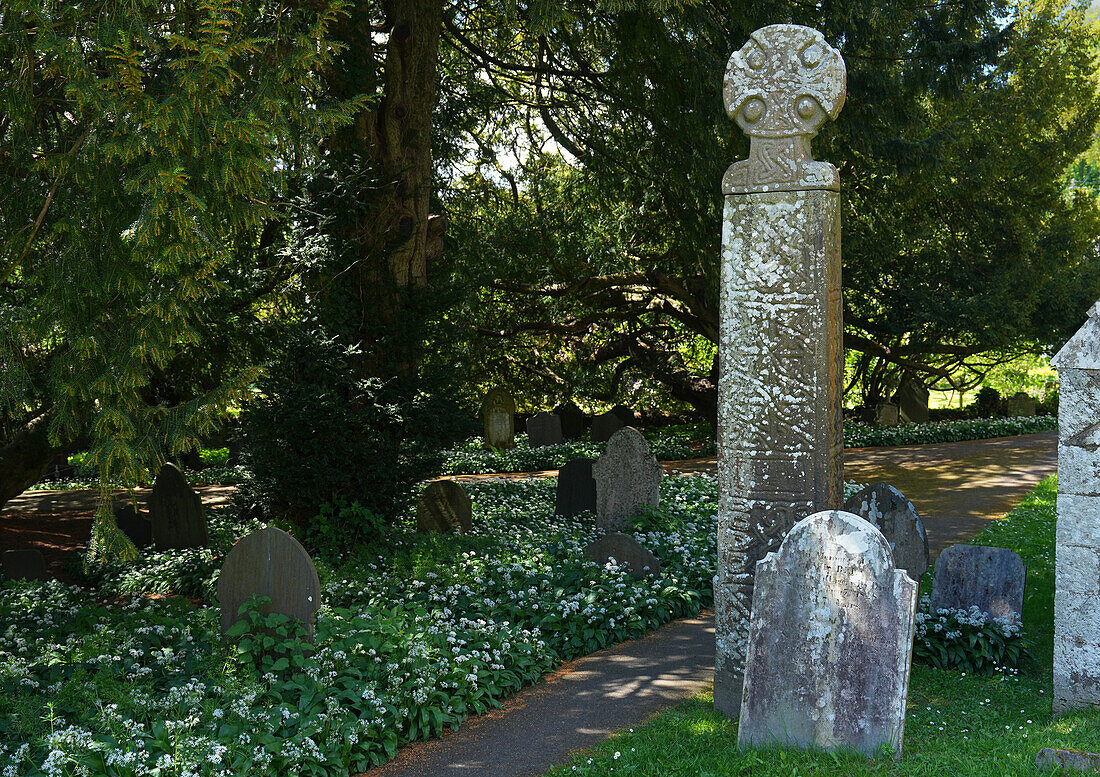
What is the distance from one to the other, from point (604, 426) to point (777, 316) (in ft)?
50.5

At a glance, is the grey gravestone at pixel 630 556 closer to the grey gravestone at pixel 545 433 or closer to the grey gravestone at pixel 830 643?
the grey gravestone at pixel 830 643

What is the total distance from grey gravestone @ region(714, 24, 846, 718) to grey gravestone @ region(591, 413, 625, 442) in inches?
589

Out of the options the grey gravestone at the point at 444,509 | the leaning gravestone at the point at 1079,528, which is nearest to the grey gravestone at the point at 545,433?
the grey gravestone at the point at 444,509

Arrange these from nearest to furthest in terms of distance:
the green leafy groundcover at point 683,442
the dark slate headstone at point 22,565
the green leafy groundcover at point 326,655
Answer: the green leafy groundcover at point 326,655
the dark slate headstone at point 22,565
the green leafy groundcover at point 683,442

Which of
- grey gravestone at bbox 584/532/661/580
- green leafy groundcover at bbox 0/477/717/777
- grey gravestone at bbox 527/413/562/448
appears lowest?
green leafy groundcover at bbox 0/477/717/777

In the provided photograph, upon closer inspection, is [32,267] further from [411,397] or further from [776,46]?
[776,46]

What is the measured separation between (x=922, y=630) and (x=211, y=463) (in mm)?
17933

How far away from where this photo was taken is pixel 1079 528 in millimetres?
4930

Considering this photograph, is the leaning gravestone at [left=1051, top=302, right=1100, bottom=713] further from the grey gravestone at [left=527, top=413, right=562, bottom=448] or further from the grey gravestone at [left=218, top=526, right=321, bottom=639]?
the grey gravestone at [left=527, top=413, right=562, bottom=448]

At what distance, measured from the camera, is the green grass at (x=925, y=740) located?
160 inches

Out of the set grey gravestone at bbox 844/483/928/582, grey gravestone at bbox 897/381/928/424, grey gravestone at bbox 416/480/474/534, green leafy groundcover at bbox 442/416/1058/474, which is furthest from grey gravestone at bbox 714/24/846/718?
grey gravestone at bbox 897/381/928/424

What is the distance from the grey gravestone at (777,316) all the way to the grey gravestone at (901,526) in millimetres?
2466

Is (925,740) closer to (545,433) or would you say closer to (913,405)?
(545,433)

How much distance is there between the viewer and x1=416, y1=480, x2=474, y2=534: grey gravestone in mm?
10250
